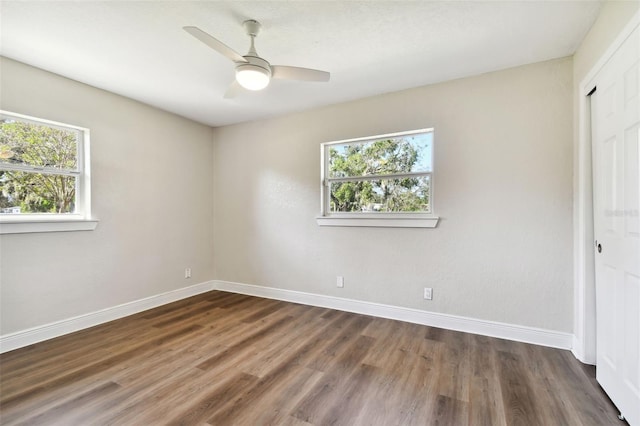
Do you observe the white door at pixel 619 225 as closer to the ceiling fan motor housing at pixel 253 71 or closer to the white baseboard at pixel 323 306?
the white baseboard at pixel 323 306

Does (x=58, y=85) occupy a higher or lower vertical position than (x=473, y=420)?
higher

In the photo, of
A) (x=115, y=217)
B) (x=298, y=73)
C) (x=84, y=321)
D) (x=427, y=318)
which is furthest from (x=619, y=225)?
(x=84, y=321)

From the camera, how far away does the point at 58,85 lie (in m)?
2.71

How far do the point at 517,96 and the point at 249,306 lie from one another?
3614 millimetres

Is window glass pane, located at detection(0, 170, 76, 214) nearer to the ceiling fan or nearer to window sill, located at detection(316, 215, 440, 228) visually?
the ceiling fan

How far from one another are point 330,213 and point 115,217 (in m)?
2.45

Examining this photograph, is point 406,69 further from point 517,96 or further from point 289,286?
point 289,286

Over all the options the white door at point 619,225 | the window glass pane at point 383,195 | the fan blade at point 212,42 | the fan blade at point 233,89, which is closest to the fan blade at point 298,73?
the fan blade at point 212,42

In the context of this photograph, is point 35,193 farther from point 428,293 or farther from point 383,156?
point 428,293

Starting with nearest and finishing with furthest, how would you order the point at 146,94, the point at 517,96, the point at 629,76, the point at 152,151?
1. the point at 629,76
2. the point at 517,96
3. the point at 146,94
4. the point at 152,151

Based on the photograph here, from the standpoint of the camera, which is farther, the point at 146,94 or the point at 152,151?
the point at 152,151

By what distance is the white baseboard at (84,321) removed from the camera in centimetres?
243

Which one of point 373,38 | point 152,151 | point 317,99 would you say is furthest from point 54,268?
point 373,38

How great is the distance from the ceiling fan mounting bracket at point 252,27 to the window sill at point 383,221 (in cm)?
205
